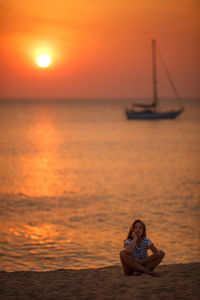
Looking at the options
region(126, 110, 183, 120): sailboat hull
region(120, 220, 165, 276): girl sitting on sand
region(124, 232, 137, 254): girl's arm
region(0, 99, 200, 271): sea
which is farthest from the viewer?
region(126, 110, 183, 120): sailboat hull

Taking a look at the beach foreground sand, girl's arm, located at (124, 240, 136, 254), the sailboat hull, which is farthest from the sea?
the sailboat hull

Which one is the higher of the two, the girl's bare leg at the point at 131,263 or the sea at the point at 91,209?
the sea at the point at 91,209

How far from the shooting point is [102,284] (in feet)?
23.9

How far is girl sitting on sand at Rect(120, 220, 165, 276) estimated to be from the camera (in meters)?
7.03

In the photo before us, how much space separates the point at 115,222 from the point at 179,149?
30501 mm

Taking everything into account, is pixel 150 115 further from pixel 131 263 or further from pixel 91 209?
pixel 131 263

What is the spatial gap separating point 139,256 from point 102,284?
0.82 meters

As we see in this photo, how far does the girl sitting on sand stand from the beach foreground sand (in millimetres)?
141

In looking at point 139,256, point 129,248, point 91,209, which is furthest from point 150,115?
point 129,248

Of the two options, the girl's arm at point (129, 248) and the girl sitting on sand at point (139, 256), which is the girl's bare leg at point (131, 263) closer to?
the girl sitting on sand at point (139, 256)

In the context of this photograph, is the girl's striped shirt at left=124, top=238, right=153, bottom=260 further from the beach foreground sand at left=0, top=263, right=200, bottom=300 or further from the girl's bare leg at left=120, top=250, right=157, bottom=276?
the beach foreground sand at left=0, top=263, right=200, bottom=300

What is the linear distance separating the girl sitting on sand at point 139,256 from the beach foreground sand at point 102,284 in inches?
5.5

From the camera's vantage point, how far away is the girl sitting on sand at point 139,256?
7027 millimetres

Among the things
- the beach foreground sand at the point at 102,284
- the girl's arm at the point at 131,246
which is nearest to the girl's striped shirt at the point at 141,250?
the girl's arm at the point at 131,246
